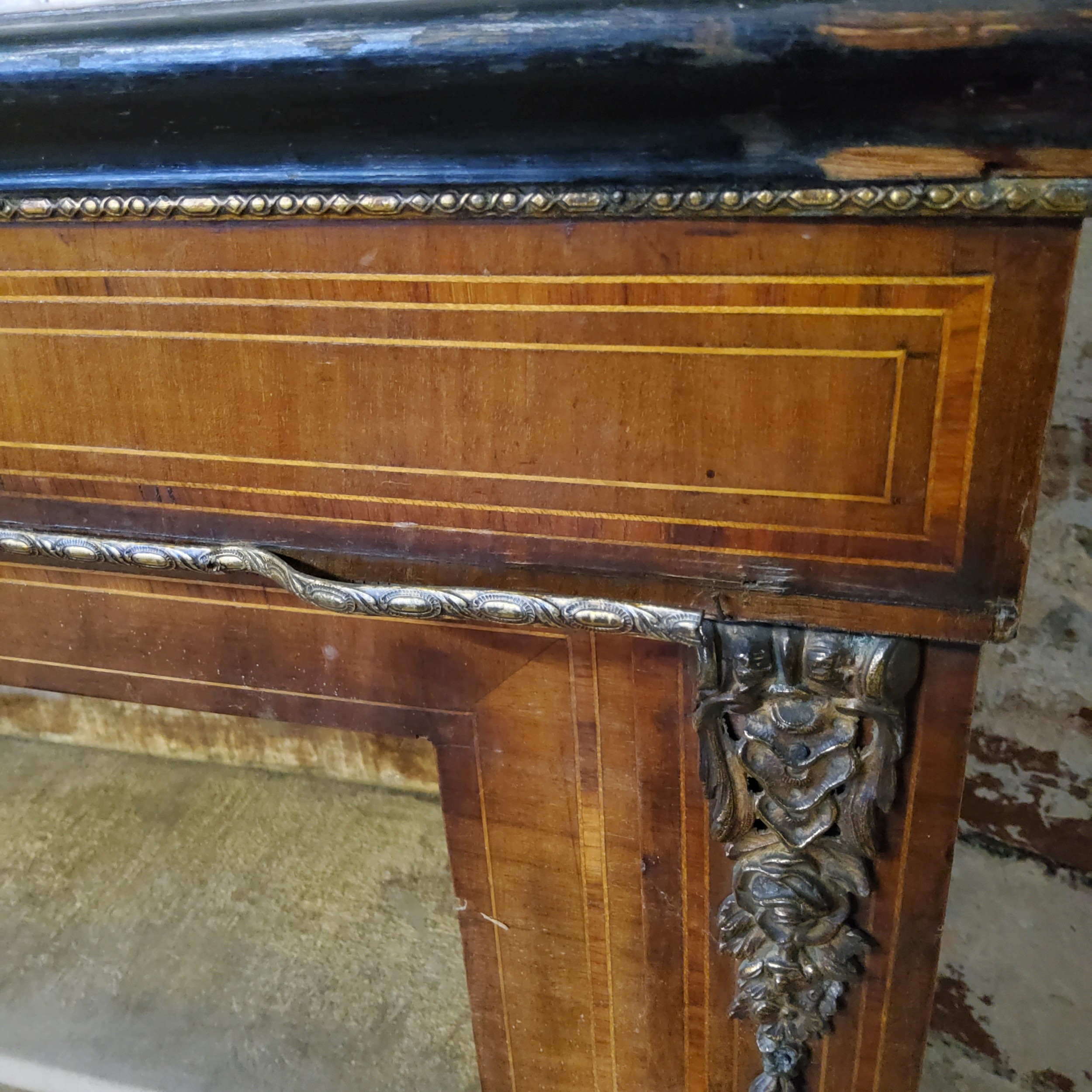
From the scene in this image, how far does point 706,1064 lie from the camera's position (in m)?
0.59

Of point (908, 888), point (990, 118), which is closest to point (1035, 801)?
point (908, 888)

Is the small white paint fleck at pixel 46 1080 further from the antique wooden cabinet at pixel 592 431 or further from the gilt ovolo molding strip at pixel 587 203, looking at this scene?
the gilt ovolo molding strip at pixel 587 203

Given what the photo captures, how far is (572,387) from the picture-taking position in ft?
1.40

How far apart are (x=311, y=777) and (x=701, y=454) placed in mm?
890

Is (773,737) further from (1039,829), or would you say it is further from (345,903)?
(345,903)

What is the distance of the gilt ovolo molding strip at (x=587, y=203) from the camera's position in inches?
13.6

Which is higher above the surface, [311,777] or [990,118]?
[990,118]

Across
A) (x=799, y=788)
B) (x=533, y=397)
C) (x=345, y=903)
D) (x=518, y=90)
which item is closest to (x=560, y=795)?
(x=799, y=788)

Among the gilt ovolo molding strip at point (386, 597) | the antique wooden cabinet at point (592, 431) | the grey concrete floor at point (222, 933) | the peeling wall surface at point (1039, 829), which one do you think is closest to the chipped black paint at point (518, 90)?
the antique wooden cabinet at point (592, 431)

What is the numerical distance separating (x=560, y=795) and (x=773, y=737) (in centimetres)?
14

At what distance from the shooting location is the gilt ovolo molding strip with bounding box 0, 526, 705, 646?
0.46m

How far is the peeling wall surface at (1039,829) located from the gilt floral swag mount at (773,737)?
0.32 m

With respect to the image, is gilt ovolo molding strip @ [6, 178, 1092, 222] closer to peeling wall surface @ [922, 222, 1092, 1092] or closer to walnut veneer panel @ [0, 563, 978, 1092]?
walnut veneer panel @ [0, 563, 978, 1092]

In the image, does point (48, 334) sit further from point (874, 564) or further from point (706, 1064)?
point (706, 1064)
